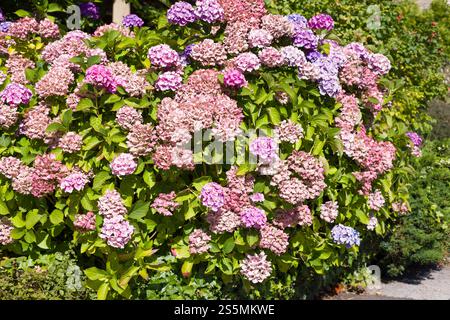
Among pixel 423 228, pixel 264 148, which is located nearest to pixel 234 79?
pixel 264 148

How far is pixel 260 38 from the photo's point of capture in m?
3.64

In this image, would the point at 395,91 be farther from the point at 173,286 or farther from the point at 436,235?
the point at 173,286

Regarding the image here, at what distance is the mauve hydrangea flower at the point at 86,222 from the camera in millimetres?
3383

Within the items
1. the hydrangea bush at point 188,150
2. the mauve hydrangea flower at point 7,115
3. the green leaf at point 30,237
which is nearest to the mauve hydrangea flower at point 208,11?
the hydrangea bush at point 188,150

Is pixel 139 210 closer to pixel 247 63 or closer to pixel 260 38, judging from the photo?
pixel 247 63

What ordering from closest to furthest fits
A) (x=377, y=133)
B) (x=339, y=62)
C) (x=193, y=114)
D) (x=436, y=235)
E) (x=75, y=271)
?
(x=193, y=114) → (x=75, y=271) → (x=339, y=62) → (x=377, y=133) → (x=436, y=235)

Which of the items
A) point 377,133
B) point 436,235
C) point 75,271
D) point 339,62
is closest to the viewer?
point 75,271

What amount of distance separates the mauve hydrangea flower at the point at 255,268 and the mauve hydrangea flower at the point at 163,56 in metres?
1.22

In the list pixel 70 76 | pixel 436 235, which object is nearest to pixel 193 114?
pixel 70 76

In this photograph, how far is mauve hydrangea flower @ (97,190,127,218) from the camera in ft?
10.8

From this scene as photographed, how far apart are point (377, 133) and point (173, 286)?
1.90m

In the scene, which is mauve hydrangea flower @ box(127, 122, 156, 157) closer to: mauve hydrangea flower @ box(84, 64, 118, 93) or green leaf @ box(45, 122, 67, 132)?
mauve hydrangea flower @ box(84, 64, 118, 93)

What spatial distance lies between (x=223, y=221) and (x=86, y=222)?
30.8 inches

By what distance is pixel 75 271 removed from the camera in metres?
3.52
